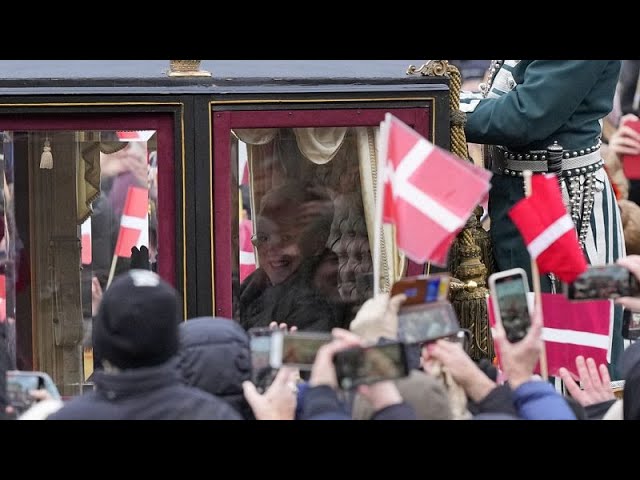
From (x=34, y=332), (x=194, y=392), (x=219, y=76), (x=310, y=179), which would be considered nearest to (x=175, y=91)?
(x=219, y=76)

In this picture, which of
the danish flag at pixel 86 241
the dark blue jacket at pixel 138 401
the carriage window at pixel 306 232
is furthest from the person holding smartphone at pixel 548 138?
the dark blue jacket at pixel 138 401

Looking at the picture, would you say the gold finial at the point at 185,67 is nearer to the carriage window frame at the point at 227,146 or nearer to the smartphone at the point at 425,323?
the carriage window frame at the point at 227,146

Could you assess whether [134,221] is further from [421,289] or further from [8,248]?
[421,289]

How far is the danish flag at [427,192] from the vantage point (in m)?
4.19

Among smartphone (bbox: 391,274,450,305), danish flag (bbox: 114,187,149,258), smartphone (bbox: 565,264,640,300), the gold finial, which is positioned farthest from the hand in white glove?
the gold finial

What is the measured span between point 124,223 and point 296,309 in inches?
29.5

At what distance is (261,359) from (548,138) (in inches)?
94.2

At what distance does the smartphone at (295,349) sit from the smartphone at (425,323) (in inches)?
9.2

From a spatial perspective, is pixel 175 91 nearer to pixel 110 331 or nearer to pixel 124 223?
pixel 124 223

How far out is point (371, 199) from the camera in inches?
230

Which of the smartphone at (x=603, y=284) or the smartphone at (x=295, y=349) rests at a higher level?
the smartphone at (x=603, y=284)

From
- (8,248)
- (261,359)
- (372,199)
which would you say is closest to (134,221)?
(8,248)

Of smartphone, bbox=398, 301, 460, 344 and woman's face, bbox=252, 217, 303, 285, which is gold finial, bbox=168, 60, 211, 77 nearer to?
woman's face, bbox=252, 217, 303, 285
